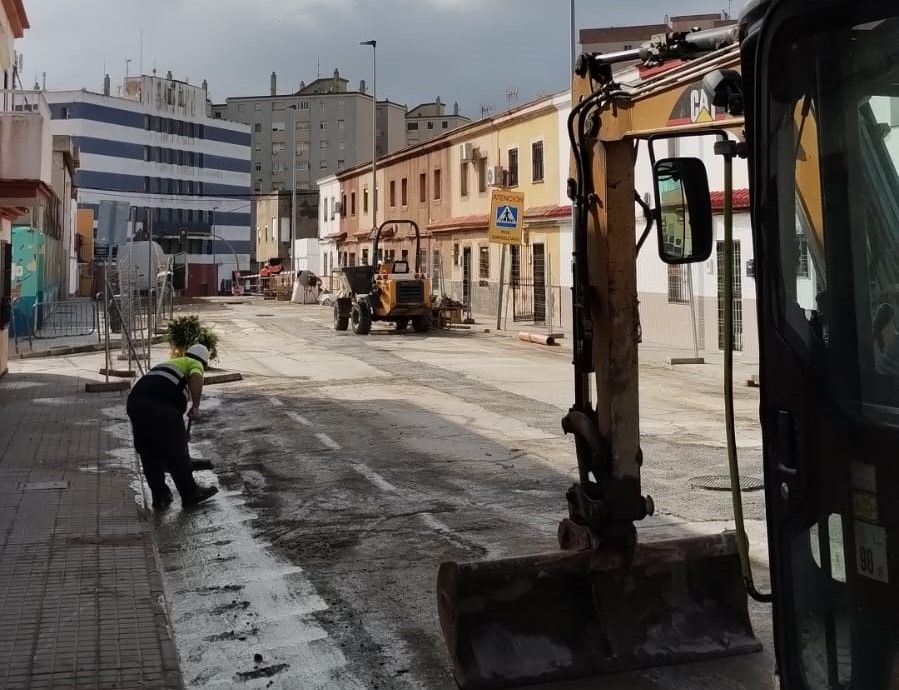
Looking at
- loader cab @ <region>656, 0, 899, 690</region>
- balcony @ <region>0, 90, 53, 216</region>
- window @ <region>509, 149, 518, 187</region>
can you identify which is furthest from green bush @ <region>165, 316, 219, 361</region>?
window @ <region>509, 149, 518, 187</region>

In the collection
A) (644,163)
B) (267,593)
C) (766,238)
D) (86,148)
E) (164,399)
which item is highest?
(86,148)

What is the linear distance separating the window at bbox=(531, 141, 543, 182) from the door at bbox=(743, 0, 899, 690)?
97.8 ft

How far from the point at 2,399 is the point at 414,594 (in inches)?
421

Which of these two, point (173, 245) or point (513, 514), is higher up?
point (173, 245)

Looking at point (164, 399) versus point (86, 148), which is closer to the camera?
point (164, 399)

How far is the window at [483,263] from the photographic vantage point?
35.9m

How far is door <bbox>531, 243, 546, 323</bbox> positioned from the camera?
102 ft

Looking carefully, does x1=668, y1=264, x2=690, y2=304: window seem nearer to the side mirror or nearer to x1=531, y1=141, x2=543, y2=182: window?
x1=531, y1=141, x2=543, y2=182: window

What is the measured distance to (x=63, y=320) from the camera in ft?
93.3

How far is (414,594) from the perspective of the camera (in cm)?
584

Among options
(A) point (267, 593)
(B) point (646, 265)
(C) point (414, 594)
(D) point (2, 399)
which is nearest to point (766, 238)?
(C) point (414, 594)

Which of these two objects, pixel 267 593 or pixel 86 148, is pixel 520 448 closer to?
pixel 267 593

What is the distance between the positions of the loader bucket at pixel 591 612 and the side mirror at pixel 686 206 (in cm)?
173

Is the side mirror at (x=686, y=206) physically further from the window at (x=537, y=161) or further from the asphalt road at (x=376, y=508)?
the window at (x=537, y=161)
